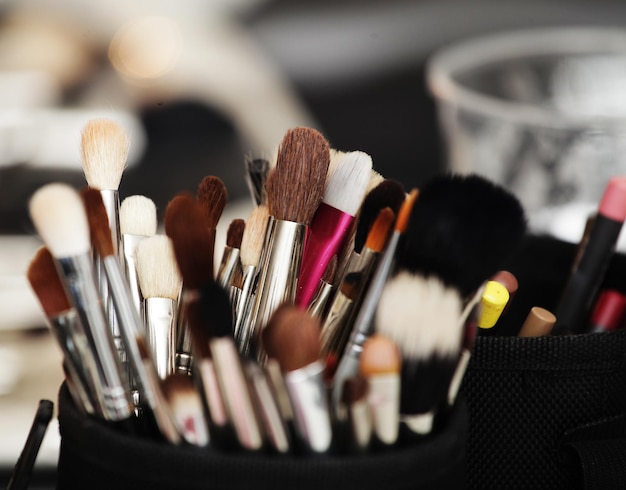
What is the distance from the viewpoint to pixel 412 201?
0.78 feet

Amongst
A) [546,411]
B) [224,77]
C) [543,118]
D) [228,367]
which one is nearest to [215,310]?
[228,367]

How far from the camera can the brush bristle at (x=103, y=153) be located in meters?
0.26

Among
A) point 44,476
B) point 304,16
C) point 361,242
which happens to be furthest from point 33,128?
point 361,242

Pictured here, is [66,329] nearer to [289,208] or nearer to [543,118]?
[289,208]

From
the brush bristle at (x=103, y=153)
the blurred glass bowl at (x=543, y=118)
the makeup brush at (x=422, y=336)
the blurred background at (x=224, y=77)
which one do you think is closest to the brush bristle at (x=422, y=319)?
the makeup brush at (x=422, y=336)

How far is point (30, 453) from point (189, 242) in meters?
0.09

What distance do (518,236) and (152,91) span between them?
541 millimetres

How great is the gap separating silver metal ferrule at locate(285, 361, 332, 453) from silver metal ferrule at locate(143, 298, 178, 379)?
2.5 inches

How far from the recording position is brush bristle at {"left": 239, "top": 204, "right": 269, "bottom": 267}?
27cm

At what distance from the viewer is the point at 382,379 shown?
0.21 metres

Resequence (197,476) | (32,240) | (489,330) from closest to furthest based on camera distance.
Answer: (197,476) < (489,330) < (32,240)

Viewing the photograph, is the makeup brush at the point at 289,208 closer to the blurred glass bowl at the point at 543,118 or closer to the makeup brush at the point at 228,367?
the makeup brush at the point at 228,367

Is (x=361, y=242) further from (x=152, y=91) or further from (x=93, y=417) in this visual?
(x=152, y=91)

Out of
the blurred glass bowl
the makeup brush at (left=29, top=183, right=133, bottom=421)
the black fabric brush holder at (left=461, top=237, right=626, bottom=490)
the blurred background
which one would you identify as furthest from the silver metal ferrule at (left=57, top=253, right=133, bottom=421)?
the blurred background
